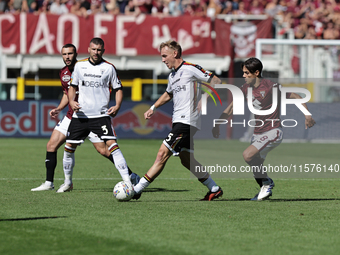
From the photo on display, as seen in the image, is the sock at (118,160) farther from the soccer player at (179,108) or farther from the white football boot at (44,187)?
the white football boot at (44,187)

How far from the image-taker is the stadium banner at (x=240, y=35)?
2284cm

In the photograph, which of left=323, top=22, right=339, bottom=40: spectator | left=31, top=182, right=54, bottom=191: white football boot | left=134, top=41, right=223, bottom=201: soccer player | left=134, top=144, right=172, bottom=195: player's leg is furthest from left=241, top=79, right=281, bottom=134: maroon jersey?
left=323, top=22, right=339, bottom=40: spectator

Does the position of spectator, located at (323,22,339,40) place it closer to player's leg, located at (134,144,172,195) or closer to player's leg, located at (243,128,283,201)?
player's leg, located at (243,128,283,201)

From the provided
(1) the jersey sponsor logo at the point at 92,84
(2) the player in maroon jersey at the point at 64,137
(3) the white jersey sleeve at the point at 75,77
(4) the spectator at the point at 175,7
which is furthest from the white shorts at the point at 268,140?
(4) the spectator at the point at 175,7

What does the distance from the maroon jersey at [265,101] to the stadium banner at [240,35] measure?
15316mm

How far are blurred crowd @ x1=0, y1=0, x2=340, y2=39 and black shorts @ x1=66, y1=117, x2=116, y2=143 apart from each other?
1548 centimetres

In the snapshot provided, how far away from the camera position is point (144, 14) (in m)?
23.5

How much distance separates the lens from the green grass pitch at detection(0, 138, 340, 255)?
16.4 feet

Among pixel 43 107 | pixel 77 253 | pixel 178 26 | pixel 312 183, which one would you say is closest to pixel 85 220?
pixel 77 253

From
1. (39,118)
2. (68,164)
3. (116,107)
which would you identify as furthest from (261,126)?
(39,118)

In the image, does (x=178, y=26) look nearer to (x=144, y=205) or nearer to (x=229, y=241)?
(x=144, y=205)

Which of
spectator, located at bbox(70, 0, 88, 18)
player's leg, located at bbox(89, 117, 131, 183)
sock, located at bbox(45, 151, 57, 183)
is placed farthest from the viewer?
spectator, located at bbox(70, 0, 88, 18)

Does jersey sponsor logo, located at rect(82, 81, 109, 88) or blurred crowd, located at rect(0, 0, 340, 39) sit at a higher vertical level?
blurred crowd, located at rect(0, 0, 340, 39)

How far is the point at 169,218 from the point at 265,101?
2.42 meters
